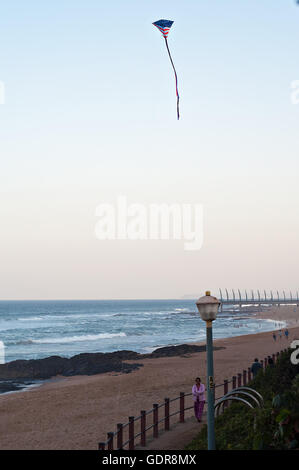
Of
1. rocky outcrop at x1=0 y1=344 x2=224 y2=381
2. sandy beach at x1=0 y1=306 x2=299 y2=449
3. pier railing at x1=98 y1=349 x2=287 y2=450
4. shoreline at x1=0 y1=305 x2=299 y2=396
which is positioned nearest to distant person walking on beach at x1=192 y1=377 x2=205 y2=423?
pier railing at x1=98 y1=349 x2=287 y2=450

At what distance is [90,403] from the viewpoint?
74.7ft

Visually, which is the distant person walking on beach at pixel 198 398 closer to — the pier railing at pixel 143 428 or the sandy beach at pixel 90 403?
the pier railing at pixel 143 428

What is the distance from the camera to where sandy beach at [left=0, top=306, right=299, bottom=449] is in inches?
647

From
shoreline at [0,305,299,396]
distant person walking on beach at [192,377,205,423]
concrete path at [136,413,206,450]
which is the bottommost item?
shoreline at [0,305,299,396]

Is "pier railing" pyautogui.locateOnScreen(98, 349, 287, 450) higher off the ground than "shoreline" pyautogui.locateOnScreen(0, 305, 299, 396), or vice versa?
"pier railing" pyautogui.locateOnScreen(98, 349, 287, 450)

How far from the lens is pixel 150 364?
3928 cm

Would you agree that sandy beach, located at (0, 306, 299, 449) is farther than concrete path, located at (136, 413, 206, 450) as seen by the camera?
Yes

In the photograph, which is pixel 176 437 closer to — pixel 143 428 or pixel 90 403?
pixel 143 428

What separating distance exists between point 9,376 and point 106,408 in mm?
17692

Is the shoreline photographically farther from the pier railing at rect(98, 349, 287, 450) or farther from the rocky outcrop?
the pier railing at rect(98, 349, 287, 450)

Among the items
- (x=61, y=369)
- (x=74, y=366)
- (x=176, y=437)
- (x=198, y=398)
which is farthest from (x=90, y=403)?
(x=74, y=366)

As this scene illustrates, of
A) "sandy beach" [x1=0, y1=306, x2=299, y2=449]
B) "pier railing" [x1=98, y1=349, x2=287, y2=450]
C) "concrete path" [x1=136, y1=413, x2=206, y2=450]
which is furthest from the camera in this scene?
"sandy beach" [x1=0, y1=306, x2=299, y2=449]

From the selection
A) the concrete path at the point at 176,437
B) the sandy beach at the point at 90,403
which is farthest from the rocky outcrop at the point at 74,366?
the concrete path at the point at 176,437
